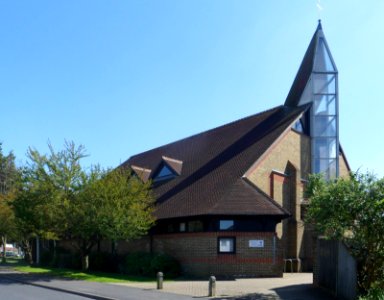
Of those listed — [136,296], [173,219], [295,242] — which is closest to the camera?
[136,296]

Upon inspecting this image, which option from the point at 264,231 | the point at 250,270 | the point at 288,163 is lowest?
the point at 250,270

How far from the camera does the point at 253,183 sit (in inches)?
1083

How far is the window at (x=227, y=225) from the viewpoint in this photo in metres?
25.4

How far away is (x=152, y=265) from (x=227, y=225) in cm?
428

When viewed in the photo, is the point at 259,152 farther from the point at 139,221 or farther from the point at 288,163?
the point at 139,221

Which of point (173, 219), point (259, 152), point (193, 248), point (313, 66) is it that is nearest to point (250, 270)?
point (193, 248)

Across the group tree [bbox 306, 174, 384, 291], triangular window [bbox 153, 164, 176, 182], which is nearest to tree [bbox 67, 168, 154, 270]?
triangular window [bbox 153, 164, 176, 182]

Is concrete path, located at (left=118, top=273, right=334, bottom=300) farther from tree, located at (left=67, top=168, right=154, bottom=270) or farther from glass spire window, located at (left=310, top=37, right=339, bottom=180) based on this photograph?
glass spire window, located at (left=310, top=37, right=339, bottom=180)

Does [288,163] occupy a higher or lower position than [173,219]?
higher

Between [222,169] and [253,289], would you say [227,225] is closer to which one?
[222,169]

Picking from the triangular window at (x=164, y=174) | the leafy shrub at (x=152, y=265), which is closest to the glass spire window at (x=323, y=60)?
the triangular window at (x=164, y=174)

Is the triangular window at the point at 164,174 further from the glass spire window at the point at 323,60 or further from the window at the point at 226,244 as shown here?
the glass spire window at the point at 323,60

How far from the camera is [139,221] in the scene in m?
26.1

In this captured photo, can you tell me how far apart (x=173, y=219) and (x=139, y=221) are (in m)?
2.04
